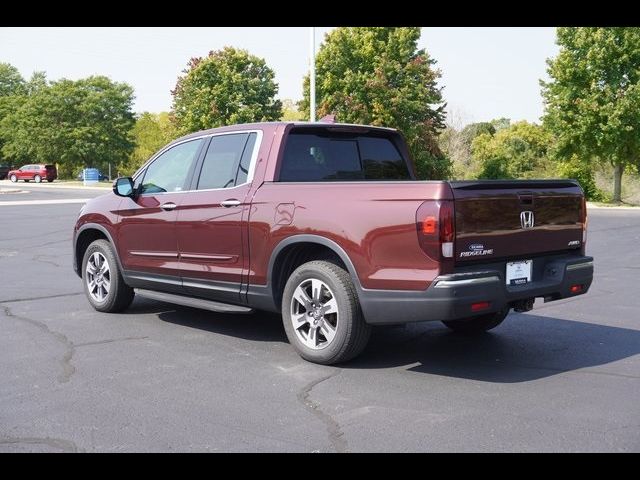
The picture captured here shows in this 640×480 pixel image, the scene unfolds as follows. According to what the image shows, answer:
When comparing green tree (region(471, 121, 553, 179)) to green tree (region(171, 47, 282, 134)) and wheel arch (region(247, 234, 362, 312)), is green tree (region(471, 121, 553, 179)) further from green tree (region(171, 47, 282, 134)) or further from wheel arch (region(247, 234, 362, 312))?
wheel arch (region(247, 234, 362, 312))

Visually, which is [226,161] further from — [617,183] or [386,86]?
[386,86]

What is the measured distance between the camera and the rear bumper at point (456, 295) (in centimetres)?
461

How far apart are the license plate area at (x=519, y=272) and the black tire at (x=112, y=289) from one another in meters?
4.10

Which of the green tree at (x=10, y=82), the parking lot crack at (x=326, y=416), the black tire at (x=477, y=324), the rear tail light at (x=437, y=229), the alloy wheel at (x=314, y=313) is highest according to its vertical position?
the green tree at (x=10, y=82)

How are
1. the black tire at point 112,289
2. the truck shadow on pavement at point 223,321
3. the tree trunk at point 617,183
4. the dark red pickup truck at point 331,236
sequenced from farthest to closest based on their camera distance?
the tree trunk at point 617,183
the black tire at point 112,289
the truck shadow on pavement at point 223,321
the dark red pickup truck at point 331,236

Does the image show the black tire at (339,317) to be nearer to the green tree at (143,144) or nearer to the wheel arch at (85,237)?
the wheel arch at (85,237)

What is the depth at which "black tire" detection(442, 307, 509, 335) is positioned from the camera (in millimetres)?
6309

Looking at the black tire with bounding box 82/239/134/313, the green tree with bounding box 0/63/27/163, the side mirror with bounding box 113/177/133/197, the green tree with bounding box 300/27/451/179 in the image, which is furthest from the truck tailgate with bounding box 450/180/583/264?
the green tree with bounding box 0/63/27/163

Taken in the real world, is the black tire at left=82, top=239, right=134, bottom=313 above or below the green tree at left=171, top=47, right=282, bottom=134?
below

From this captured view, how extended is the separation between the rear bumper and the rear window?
146 cm

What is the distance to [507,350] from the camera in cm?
586

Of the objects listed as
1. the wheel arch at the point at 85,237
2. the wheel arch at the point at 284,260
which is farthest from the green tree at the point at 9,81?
the wheel arch at the point at 284,260

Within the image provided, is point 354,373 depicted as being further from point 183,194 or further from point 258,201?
point 183,194
